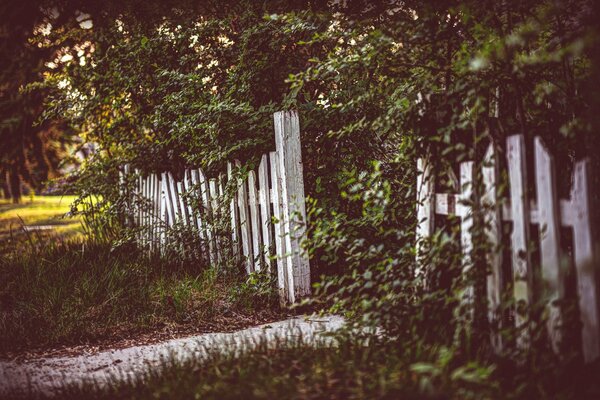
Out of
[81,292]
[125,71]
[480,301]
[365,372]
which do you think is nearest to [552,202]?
[480,301]

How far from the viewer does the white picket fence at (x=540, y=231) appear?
242 cm

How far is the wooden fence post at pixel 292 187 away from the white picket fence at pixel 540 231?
1797 mm

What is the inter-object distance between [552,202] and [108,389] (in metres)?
2.66

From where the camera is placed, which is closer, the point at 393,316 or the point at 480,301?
the point at 480,301

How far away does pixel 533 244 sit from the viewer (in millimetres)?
2680

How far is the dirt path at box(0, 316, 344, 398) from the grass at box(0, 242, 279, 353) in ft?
1.32

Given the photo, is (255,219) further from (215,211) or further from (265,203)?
(215,211)

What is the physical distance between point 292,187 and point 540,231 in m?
2.65

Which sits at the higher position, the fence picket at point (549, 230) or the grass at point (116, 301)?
the fence picket at point (549, 230)

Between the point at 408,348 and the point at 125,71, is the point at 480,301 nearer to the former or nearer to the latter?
the point at 408,348

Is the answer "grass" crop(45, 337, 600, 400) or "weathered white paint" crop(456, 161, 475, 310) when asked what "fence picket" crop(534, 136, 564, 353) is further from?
"weathered white paint" crop(456, 161, 475, 310)

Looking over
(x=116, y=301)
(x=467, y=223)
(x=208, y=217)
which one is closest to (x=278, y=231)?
(x=208, y=217)

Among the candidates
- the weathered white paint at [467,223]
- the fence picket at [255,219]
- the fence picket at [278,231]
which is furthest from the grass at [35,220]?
the weathered white paint at [467,223]

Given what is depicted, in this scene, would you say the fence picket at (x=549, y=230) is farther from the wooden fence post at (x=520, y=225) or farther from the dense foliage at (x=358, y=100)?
the dense foliage at (x=358, y=100)
